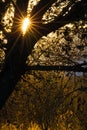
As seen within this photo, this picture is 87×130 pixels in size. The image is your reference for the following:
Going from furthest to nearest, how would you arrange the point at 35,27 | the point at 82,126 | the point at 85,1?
the point at 82,126 < the point at 35,27 < the point at 85,1

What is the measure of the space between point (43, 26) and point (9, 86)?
1646 mm

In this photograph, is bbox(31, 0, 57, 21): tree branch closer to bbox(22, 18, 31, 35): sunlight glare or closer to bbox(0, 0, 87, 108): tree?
bbox(0, 0, 87, 108): tree

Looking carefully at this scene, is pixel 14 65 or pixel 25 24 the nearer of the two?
pixel 14 65

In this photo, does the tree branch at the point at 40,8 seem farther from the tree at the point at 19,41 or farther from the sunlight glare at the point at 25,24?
the sunlight glare at the point at 25,24

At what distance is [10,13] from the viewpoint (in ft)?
47.2

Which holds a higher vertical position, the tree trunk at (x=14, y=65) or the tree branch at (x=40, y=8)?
the tree branch at (x=40, y=8)

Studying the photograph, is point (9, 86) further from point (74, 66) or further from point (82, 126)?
point (82, 126)

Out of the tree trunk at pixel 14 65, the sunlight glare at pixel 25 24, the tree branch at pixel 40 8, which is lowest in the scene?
the tree trunk at pixel 14 65

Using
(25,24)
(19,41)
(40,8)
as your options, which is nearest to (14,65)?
(19,41)

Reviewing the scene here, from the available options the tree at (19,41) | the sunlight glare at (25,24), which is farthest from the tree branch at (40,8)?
the sunlight glare at (25,24)

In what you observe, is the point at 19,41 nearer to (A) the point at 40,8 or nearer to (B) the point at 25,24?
(B) the point at 25,24

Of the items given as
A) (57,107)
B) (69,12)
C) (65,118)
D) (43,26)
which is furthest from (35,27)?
(65,118)

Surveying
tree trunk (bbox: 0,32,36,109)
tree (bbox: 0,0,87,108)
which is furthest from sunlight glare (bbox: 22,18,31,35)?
tree trunk (bbox: 0,32,36,109)

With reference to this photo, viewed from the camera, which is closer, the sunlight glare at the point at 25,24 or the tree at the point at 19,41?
the tree at the point at 19,41
